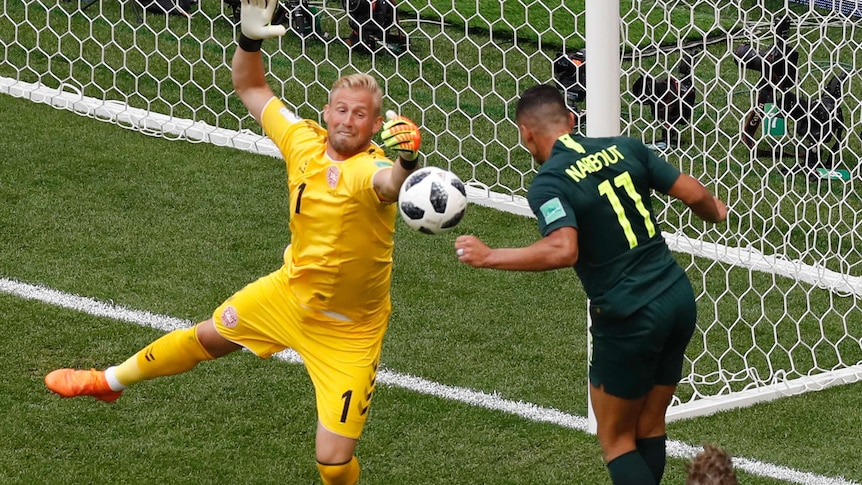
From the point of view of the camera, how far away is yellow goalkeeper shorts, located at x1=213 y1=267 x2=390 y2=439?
5111mm

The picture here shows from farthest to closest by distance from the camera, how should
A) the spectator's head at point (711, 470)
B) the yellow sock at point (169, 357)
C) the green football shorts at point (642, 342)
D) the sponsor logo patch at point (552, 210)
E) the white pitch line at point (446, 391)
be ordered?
1. the white pitch line at point (446, 391)
2. the yellow sock at point (169, 357)
3. the green football shorts at point (642, 342)
4. the sponsor logo patch at point (552, 210)
5. the spectator's head at point (711, 470)

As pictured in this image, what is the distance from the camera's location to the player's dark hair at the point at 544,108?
15.7ft

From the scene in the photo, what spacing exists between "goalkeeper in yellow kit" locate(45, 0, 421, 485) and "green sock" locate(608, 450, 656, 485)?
41.4 inches

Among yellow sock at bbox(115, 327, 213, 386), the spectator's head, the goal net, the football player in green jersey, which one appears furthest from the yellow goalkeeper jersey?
the goal net

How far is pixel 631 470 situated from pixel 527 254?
111cm

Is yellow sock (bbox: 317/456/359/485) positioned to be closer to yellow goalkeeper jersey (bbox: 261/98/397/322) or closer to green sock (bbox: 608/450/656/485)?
yellow goalkeeper jersey (bbox: 261/98/397/322)

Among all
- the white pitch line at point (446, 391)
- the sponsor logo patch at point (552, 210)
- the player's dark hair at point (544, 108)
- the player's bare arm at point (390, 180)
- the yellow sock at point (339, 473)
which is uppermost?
the player's dark hair at point (544, 108)

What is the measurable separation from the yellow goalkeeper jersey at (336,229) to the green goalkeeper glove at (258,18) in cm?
43

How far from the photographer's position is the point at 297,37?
1060 cm

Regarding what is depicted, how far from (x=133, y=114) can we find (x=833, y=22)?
540 cm

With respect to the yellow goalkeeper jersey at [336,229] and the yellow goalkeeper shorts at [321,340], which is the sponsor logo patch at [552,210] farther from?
the yellow goalkeeper shorts at [321,340]

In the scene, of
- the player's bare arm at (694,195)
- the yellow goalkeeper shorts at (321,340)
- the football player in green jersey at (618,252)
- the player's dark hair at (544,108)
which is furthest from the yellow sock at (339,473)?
the player's bare arm at (694,195)

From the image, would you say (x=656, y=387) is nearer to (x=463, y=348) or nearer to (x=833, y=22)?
(x=463, y=348)

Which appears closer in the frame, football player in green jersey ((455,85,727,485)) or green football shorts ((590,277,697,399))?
football player in green jersey ((455,85,727,485))
